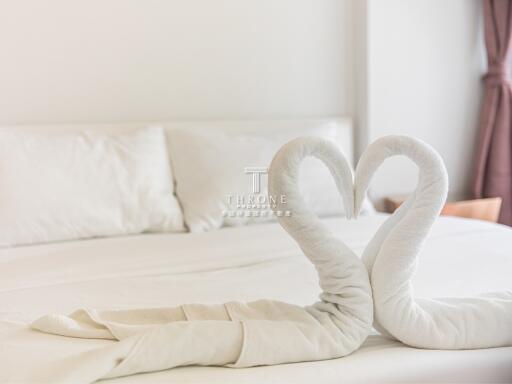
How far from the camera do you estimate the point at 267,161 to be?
2.56 metres

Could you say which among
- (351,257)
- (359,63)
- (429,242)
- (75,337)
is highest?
(359,63)

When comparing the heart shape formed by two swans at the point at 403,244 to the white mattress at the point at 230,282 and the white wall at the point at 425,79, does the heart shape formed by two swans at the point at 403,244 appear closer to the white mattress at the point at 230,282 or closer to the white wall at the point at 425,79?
the white mattress at the point at 230,282

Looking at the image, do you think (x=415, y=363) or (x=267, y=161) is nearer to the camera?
(x=415, y=363)

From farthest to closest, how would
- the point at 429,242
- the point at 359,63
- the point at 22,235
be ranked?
the point at 359,63, the point at 22,235, the point at 429,242

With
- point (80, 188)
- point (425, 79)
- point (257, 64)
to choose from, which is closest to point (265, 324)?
point (80, 188)

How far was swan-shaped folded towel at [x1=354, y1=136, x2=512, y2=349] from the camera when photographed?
3.76 ft

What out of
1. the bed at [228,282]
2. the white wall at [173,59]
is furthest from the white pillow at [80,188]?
the white wall at [173,59]

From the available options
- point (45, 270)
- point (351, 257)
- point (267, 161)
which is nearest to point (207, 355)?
point (351, 257)

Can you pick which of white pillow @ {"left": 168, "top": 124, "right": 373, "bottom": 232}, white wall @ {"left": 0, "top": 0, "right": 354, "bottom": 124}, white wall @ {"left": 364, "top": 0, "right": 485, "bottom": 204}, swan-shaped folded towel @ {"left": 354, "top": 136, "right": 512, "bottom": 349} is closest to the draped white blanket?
swan-shaped folded towel @ {"left": 354, "top": 136, "right": 512, "bottom": 349}

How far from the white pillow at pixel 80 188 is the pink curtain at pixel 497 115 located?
1.77 metres

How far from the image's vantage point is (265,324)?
43.6 inches

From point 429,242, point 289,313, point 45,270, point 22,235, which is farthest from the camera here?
point 22,235

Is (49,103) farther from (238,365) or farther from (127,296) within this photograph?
(238,365)

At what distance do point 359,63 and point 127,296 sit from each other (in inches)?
80.0
